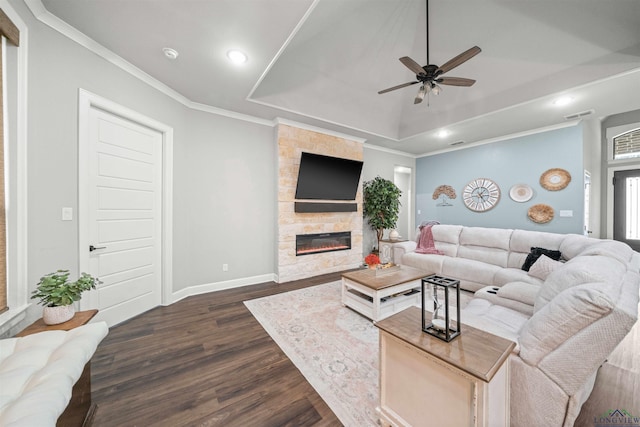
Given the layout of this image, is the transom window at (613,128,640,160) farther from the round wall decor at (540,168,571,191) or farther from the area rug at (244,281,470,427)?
the area rug at (244,281,470,427)

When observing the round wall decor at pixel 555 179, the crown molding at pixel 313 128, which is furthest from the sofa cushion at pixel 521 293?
the crown molding at pixel 313 128

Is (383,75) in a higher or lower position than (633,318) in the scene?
higher

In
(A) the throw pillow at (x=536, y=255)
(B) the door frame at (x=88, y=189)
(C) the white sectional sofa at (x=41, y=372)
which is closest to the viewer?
(C) the white sectional sofa at (x=41, y=372)

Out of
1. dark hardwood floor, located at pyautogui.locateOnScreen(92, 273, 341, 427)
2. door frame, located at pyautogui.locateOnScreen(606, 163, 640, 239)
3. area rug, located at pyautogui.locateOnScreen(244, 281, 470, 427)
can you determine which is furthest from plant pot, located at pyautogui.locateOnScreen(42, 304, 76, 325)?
door frame, located at pyautogui.locateOnScreen(606, 163, 640, 239)

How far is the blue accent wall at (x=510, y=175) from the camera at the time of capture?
4.16m

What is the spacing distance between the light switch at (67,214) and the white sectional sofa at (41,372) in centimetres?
109

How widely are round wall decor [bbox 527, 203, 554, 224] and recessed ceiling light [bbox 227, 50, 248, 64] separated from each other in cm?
570

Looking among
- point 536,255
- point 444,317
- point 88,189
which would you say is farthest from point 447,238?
point 88,189

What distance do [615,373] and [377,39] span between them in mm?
4219

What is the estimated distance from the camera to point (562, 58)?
9.66 feet

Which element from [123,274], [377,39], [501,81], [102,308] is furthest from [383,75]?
[102,308]

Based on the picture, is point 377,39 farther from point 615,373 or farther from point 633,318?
point 615,373

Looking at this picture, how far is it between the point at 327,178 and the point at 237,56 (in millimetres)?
2413

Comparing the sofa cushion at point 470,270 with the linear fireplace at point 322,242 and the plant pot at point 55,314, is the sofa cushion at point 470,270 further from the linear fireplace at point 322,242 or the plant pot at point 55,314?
the plant pot at point 55,314
